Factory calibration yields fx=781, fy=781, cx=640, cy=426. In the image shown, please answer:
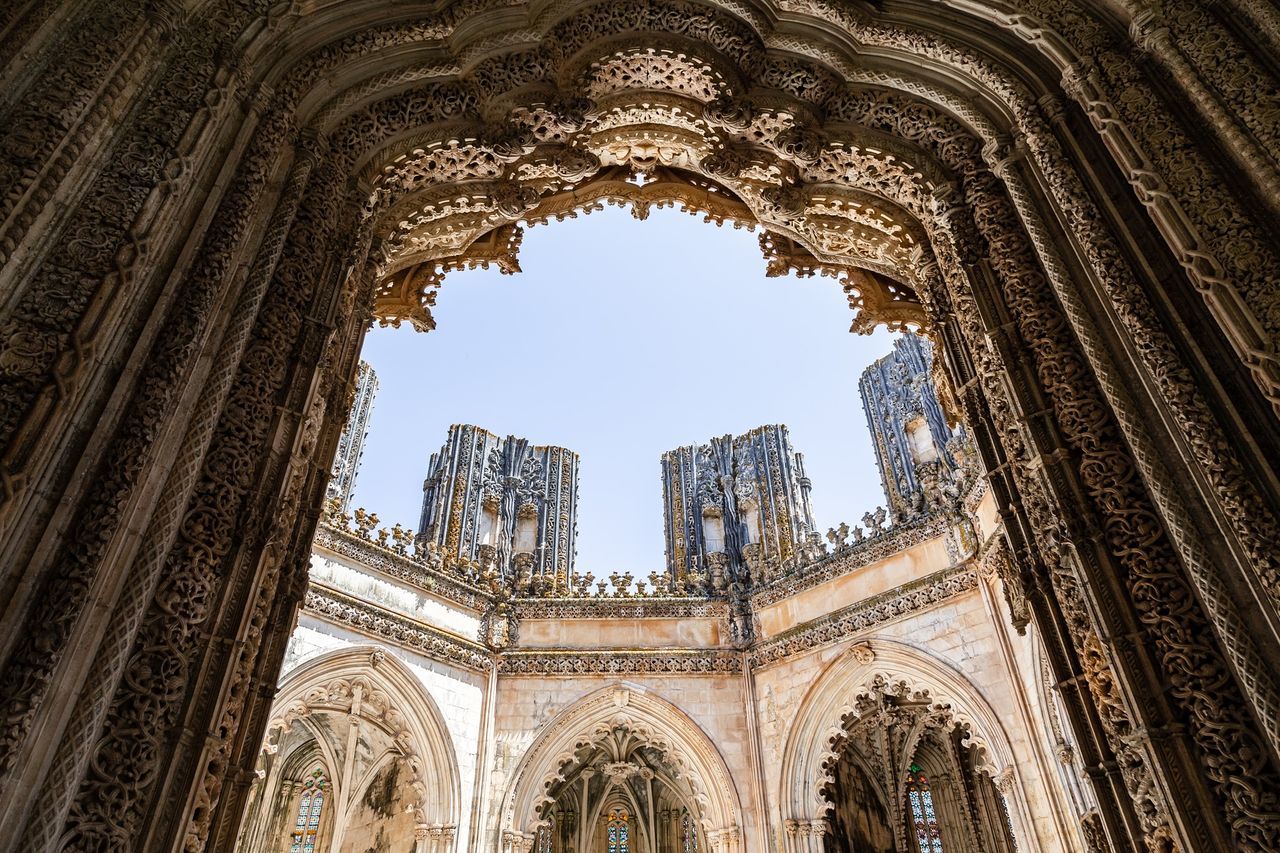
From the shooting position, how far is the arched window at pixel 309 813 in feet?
49.7

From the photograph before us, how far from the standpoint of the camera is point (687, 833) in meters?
17.4

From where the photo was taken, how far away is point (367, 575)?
1214 centimetres

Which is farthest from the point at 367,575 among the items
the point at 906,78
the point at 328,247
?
the point at 906,78

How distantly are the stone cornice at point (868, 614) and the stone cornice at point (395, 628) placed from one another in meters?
4.71

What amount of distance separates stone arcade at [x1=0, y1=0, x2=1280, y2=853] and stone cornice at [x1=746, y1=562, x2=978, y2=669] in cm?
586

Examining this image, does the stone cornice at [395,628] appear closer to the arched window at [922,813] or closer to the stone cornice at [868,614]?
the stone cornice at [868,614]

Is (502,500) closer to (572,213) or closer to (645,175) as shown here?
(572,213)

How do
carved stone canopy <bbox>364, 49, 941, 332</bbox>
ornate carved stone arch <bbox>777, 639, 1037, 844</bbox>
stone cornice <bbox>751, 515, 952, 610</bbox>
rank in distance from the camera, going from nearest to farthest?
1. carved stone canopy <bbox>364, 49, 941, 332</bbox>
2. ornate carved stone arch <bbox>777, 639, 1037, 844</bbox>
3. stone cornice <bbox>751, 515, 952, 610</bbox>

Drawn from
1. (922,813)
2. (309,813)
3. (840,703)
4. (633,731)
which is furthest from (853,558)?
(309,813)

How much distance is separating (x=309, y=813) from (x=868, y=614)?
1161 centimetres

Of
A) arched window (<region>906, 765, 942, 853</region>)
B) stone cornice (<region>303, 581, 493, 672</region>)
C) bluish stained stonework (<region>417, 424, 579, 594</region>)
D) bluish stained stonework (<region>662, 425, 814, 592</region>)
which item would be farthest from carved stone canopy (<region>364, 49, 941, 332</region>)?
arched window (<region>906, 765, 942, 853</region>)

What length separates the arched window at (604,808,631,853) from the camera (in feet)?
57.0

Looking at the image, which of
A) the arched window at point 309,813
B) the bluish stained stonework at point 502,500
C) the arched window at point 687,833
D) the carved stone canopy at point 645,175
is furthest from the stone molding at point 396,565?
the arched window at point 687,833

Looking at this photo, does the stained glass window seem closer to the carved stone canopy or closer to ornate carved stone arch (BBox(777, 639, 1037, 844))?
ornate carved stone arch (BBox(777, 639, 1037, 844))
